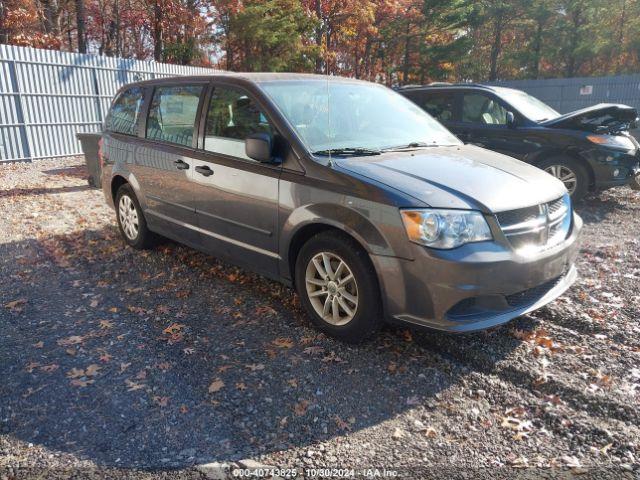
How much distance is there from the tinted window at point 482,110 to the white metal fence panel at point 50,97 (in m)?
10.5

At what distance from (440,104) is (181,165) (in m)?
5.46

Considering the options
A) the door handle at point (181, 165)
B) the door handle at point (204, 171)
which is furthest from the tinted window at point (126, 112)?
the door handle at point (204, 171)

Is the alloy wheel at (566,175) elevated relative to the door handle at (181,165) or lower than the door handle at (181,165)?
lower

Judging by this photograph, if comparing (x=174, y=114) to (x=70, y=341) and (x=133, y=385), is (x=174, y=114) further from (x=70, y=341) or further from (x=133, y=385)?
(x=133, y=385)

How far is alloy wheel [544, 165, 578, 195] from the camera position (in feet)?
25.1

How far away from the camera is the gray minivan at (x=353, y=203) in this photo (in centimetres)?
304

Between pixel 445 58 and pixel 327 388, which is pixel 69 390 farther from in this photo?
pixel 445 58

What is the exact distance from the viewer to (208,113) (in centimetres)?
444

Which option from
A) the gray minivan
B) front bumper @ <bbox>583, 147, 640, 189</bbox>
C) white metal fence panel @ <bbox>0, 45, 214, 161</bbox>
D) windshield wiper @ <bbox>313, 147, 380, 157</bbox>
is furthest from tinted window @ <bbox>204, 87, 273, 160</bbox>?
white metal fence panel @ <bbox>0, 45, 214, 161</bbox>

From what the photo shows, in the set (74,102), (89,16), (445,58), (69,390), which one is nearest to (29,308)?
(69,390)

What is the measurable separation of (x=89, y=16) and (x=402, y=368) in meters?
33.4

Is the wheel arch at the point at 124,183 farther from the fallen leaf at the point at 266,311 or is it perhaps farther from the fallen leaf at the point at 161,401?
the fallen leaf at the point at 161,401

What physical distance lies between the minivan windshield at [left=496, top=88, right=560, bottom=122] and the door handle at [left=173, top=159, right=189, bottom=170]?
571cm

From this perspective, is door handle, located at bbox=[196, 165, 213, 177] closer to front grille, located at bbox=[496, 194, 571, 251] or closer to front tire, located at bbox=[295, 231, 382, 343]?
front tire, located at bbox=[295, 231, 382, 343]
